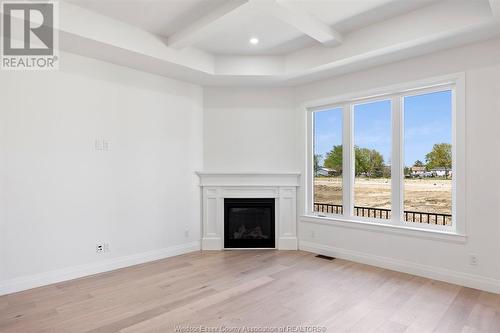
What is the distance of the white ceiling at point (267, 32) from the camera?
114 inches

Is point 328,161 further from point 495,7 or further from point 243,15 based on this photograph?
point 495,7

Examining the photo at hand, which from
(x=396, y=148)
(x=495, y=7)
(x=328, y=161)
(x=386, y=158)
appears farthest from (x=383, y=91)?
(x=495, y=7)

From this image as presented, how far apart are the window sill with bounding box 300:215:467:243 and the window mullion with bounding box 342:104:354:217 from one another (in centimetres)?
19

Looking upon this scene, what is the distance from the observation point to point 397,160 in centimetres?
386

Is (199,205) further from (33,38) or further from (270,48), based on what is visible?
(33,38)

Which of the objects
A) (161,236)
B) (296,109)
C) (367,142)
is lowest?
(161,236)

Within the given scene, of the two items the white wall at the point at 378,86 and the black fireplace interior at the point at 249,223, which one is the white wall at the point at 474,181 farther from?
the black fireplace interior at the point at 249,223

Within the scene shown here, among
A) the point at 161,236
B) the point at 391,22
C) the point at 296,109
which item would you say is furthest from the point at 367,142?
the point at 161,236

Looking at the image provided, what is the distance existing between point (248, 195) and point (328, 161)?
4.41 feet

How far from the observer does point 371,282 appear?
3.34 metres

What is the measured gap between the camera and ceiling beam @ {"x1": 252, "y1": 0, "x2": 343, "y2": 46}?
2707 mm

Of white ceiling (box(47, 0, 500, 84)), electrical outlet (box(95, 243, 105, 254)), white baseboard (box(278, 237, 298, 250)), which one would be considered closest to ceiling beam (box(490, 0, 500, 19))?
white ceiling (box(47, 0, 500, 84))

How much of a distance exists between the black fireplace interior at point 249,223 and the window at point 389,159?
0.75m

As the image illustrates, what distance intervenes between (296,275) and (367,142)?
2058 millimetres
